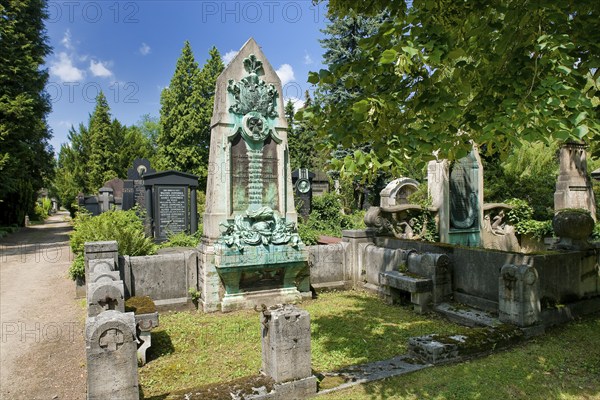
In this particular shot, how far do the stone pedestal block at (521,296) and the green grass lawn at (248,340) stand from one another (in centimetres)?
80

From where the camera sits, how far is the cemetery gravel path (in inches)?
192

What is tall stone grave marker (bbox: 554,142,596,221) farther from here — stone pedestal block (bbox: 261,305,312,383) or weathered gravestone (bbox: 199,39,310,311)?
stone pedestal block (bbox: 261,305,312,383)

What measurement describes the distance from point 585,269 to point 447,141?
195 inches

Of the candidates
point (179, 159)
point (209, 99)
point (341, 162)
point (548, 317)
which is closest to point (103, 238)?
point (341, 162)

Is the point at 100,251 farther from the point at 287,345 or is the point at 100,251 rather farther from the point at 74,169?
the point at 74,169

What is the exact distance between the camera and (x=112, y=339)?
3.54m

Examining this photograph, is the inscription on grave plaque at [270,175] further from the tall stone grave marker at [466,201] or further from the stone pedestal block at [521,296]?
the tall stone grave marker at [466,201]

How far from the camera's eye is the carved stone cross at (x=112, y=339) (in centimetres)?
351

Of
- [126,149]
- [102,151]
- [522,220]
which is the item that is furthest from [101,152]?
[522,220]

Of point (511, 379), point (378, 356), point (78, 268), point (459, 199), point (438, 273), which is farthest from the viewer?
point (459, 199)

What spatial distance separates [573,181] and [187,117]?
29.6m

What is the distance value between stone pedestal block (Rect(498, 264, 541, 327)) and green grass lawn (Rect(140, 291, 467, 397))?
0.80 metres

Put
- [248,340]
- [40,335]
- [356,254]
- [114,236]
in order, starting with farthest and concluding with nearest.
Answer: [356,254]
[114,236]
[40,335]
[248,340]

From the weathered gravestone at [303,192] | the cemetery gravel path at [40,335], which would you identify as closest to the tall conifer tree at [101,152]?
the weathered gravestone at [303,192]
